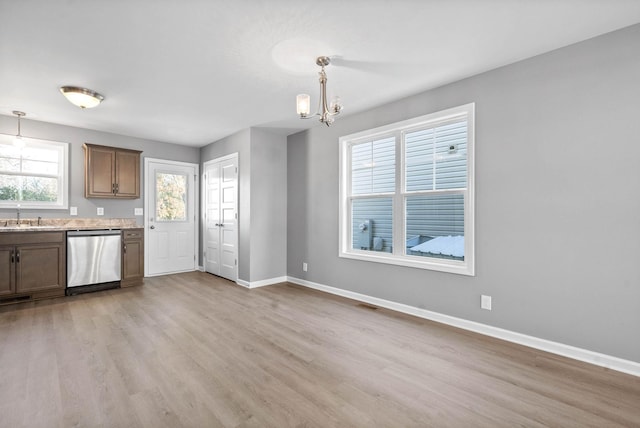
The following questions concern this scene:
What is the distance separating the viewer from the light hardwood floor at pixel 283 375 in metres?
1.75

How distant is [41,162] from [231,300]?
3637 mm

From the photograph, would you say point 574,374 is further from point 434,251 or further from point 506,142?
point 506,142

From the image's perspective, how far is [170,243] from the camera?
19.2 ft

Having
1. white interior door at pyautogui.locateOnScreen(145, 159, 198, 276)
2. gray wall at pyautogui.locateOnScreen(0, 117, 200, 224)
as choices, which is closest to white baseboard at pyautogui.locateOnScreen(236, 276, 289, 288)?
white interior door at pyautogui.locateOnScreen(145, 159, 198, 276)

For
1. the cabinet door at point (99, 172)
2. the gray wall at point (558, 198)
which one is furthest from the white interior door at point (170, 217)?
the gray wall at point (558, 198)

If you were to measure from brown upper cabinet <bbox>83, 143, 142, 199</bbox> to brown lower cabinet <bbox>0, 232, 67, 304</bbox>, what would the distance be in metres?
0.98

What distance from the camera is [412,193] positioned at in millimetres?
3590

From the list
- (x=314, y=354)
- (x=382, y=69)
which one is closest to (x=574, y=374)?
(x=314, y=354)

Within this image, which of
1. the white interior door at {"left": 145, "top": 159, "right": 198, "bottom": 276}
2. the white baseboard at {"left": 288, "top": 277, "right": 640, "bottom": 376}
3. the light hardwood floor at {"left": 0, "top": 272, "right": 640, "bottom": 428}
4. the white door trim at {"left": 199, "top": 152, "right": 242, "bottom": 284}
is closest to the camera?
the light hardwood floor at {"left": 0, "top": 272, "right": 640, "bottom": 428}

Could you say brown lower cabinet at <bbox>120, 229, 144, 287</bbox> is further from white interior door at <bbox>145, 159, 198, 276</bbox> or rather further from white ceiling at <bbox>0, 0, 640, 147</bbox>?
white ceiling at <bbox>0, 0, 640, 147</bbox>

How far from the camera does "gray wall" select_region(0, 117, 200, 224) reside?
4469mm

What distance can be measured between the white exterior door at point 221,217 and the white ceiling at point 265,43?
1.77 metres

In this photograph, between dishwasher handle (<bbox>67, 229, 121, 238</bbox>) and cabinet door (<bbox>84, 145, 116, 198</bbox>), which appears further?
cabinet door (<bbox>84, 145, 116, 198</bbox>)

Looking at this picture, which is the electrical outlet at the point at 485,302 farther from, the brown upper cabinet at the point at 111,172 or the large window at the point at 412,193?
the brown upper cabinet at the point at 111,172
